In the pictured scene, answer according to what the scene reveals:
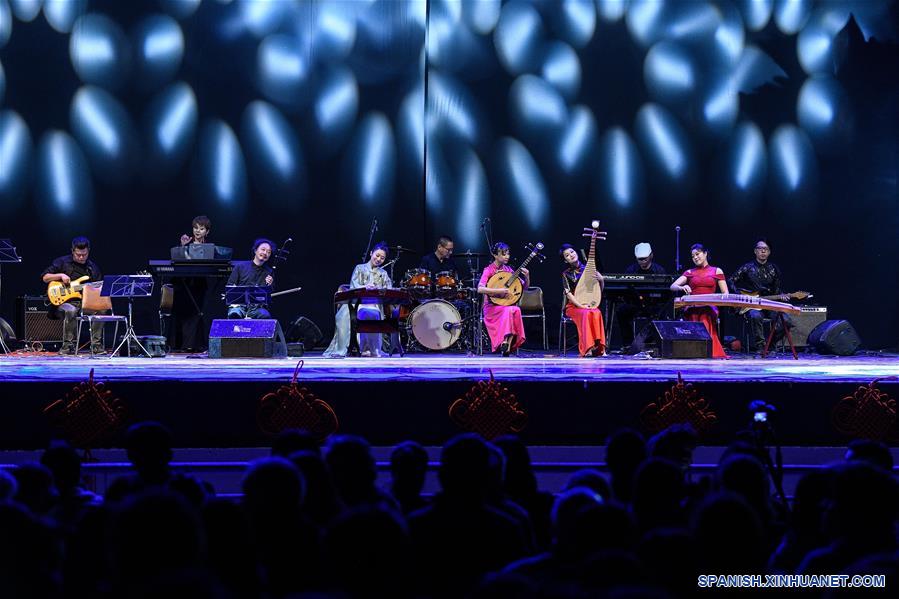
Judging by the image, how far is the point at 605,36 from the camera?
39.5ft

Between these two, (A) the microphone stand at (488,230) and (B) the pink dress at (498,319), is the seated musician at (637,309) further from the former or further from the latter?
(A) the microphone stand at (488,230)

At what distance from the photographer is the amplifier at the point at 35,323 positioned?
11.0m

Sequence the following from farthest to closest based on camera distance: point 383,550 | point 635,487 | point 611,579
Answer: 1. point 635,487
2. point 383,550
3. point 611,579

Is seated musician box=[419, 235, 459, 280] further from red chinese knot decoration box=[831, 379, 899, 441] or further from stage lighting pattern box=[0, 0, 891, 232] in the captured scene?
red chinese knot decoration box=[831, 379, 899, 441]

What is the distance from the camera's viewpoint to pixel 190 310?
10.3 metres

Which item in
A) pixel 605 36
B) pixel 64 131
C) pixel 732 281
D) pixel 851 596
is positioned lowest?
pixel 851 596

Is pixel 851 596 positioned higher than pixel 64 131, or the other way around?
pixel 64 131

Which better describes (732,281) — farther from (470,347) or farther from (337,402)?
(337,402)

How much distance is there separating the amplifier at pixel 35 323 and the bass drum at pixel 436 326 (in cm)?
435

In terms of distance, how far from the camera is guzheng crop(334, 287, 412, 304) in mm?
9297

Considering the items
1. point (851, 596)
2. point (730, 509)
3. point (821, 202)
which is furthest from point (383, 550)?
point (821, 202)

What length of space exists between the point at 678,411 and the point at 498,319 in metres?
4.76

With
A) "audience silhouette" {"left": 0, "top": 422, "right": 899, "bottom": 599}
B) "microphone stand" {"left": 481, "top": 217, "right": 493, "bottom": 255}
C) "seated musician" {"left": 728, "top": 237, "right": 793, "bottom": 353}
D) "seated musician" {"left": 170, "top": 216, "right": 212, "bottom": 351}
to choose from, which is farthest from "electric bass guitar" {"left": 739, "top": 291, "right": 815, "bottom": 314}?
"audience silhouette" {"left": 0, "top": 422, "right": 899, "bottom": 599}

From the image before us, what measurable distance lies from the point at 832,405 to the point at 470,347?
5061mm
